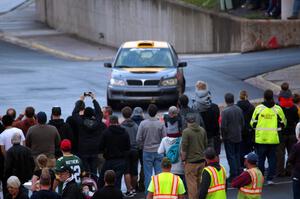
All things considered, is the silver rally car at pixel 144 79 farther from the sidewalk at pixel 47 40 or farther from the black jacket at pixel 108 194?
the sidewalk at pixel 47 40

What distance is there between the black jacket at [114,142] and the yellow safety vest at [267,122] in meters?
2.80

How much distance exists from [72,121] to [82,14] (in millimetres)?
34633

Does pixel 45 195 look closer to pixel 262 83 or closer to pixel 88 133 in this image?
pixel 88 133

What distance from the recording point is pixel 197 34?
143 ft

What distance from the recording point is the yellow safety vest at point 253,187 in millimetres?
15000

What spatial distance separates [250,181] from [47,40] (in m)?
35.5

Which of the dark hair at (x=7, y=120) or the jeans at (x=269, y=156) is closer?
the dark hair at (x=7, y=120)

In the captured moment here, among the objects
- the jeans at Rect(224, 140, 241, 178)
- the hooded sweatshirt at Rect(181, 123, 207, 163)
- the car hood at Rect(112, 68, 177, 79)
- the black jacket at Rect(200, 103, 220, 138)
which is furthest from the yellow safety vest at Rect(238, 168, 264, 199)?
the car hood at Rect(112, 68, 177, 79)

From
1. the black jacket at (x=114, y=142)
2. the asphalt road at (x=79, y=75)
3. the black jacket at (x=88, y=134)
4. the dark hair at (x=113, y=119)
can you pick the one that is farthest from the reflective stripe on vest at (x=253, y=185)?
the asphalt road at (x=79, y=75)

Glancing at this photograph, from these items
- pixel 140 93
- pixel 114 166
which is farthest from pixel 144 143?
pixel 140 93

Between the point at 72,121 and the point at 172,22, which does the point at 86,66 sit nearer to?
the point at 172,22

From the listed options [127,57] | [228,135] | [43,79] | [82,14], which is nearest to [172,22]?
[82,14]

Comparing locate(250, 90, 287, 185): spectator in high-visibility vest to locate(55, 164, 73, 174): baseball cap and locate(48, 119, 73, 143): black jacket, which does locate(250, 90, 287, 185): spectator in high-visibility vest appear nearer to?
locate(48, 119, 73, 143): black jacket

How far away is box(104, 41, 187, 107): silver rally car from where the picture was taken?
1045 inches
